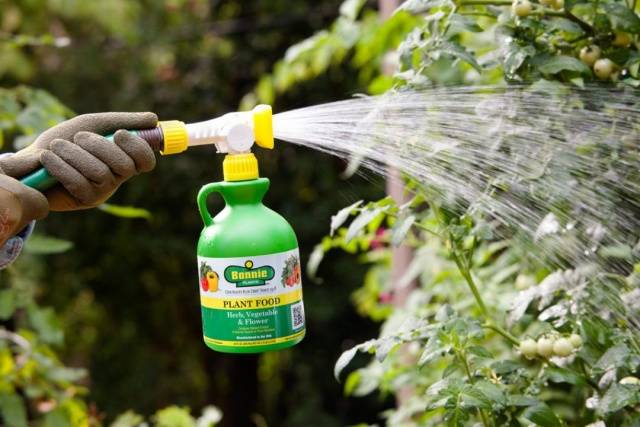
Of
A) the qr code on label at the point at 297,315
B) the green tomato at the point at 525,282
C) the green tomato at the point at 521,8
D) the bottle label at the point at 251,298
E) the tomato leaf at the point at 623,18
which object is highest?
the green tomato at the point at 521,8

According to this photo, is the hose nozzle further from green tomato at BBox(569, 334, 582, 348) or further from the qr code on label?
green tomato at BBox(569, 334, 582, 348)

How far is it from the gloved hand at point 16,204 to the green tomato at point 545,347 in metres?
0.85

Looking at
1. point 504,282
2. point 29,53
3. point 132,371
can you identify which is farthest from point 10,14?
point 504,282

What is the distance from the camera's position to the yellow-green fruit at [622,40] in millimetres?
1736

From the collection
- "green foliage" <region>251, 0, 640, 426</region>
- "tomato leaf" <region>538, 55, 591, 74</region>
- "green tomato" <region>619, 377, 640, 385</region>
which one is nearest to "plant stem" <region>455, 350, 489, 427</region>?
"green foliage" <region>251, 0, 640, 426</region>

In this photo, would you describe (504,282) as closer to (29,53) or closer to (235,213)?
(235,213)

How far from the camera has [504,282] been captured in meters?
2.62

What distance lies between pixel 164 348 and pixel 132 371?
0.43 meters

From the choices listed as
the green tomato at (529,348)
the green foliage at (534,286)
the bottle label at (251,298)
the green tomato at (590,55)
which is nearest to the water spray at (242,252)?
the bottle label at (251,298)

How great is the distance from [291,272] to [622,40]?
0.74m

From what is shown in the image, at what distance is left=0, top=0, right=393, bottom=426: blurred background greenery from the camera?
5590 millimetres

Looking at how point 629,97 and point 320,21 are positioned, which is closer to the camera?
point 629,97

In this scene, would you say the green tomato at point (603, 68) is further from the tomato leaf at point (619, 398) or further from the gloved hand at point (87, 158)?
the gloved hand at point (87, 158)

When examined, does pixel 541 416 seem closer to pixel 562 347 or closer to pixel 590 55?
pixel 562 347
